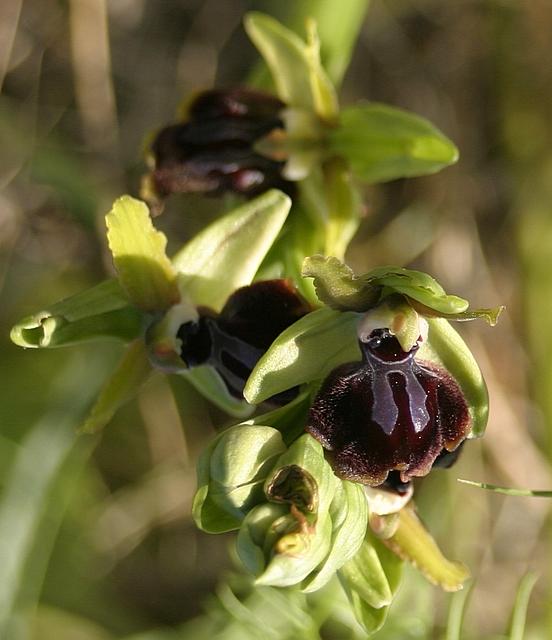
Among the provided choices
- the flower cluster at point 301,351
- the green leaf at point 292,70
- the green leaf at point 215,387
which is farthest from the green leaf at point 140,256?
the green leaf at point 292,70

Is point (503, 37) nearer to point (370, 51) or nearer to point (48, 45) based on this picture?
point (370, 51)

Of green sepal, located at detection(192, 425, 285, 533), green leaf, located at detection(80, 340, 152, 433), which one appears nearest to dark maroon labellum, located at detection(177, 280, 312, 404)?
green leaf, located at detection(80, 340, 152, 433)

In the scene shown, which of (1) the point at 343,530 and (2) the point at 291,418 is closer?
(1) the point at 343,530

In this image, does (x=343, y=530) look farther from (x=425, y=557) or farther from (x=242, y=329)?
(x=242, y=329)

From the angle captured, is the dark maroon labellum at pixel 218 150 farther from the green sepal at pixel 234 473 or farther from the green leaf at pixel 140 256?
the green sepal at pixel 234 473

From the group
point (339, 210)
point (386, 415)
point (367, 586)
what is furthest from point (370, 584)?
point (339, 210)

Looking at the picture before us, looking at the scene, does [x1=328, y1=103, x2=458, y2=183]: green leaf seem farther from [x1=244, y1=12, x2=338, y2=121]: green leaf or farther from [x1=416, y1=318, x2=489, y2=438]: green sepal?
[x1=416, y1=318, x2=489, y2=438]: green sepal

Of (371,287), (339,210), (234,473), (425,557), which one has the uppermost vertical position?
(371,287)
